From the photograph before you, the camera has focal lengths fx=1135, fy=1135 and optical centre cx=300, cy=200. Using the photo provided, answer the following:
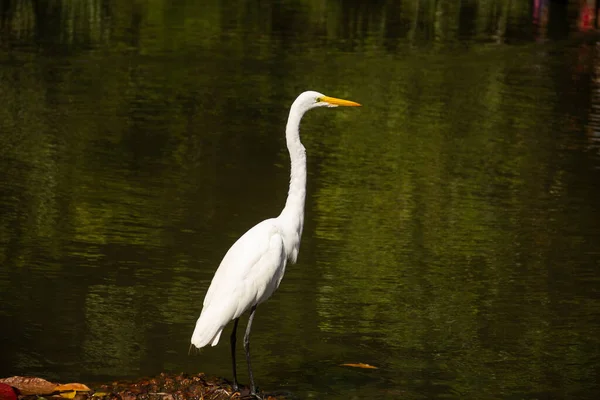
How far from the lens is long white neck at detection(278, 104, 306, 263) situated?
7.12m

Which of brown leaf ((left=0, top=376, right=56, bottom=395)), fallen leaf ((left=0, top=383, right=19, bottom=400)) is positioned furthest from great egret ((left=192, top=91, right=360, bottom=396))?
fallen leaf ((left=0, top=383, right=19, bottom=400))

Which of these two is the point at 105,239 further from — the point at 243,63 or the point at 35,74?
the point at 243,63

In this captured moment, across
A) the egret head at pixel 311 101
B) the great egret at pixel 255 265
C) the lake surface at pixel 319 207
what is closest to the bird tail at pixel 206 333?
the great egret at pixel 255 265

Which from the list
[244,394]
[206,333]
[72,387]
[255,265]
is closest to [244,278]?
[255,265]

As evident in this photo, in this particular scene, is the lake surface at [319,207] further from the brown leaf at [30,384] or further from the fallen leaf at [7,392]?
the fallen leaf at [7,392]

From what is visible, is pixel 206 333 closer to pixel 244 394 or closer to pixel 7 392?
pixel 244 394

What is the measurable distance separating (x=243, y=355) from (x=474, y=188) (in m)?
5.33

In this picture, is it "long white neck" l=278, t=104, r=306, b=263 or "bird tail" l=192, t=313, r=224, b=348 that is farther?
"long white neck" l=278, t=104, r=306, b=263

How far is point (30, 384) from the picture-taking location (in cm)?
670

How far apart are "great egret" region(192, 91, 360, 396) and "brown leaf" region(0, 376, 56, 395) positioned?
3.18 ft

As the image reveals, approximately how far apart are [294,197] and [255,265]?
0.62 m

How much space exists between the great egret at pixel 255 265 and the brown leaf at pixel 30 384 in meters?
0.97

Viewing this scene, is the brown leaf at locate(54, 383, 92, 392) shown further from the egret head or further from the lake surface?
the egret head

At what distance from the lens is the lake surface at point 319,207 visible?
789 cm
